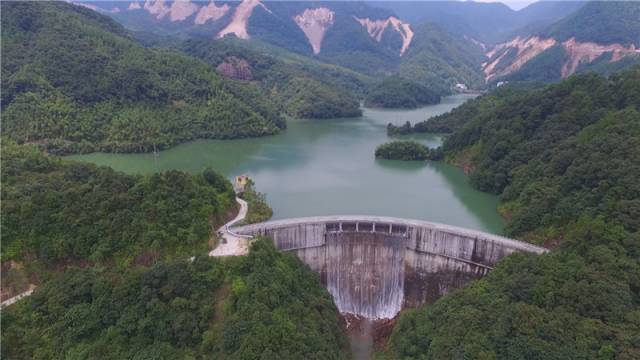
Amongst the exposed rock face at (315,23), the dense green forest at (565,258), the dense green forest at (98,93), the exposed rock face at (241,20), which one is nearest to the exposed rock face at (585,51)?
the dense green forest at (565,258)

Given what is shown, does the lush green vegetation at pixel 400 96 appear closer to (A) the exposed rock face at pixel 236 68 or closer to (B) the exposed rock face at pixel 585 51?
(A) the exposed rock face at pixel 236 68

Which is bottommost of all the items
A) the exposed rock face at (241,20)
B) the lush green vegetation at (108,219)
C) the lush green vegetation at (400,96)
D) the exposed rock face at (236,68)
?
the lush green vegetation at (108,219)

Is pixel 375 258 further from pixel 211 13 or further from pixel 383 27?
pixel 383 27

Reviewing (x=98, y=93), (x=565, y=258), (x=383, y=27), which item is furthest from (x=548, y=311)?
(x=383, y=27)

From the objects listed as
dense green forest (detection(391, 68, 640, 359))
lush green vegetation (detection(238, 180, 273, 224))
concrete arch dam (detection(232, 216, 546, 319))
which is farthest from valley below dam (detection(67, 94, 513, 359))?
dense green forest (detection(391, 68, 640, 359))

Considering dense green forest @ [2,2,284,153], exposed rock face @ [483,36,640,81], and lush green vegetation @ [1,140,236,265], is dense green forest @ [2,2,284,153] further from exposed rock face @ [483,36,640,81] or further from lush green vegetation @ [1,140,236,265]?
exposed rock face @ [483,36,640,81]

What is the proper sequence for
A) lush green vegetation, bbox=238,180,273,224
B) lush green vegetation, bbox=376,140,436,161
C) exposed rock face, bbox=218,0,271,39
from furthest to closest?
exposed rock face, bbox=218,0,271,39 → lush green vegetation, bbox=376,140,436,161 → lush green vegetation, bbox=238,180,273,224

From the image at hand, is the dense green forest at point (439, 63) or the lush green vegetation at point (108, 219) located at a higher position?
the dense green forest at point (439, 63)
